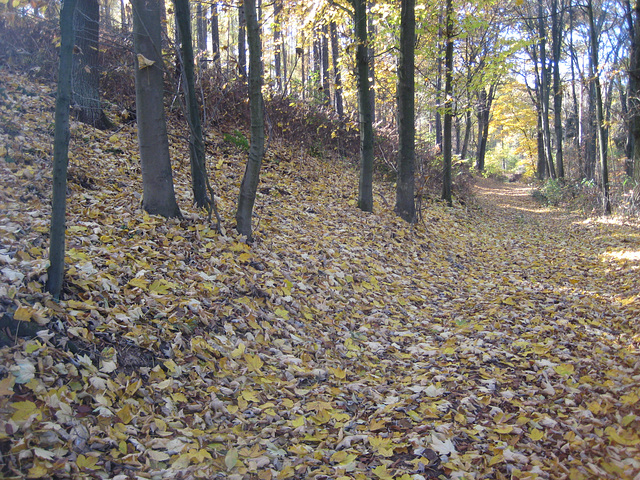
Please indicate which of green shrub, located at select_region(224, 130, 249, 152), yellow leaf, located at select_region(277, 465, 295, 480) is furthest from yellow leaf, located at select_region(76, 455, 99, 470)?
A: green shrub, located at select_region(224, 130, 249, 152)

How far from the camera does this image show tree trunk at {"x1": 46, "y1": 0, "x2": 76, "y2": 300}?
2.65 metres

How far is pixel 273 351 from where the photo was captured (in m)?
3.56

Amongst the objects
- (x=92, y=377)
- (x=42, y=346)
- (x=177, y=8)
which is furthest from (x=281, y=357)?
(x=177, y=8)

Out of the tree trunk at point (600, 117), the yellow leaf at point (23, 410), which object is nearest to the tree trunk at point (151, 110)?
the yellow leaf at point (23, 410)

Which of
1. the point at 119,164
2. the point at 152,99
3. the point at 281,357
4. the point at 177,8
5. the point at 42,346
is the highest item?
the point at 177,8

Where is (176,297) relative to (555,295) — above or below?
above

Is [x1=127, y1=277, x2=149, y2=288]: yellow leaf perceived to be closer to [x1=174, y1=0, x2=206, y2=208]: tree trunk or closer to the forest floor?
the forest floor

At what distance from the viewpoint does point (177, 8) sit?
4812 mm

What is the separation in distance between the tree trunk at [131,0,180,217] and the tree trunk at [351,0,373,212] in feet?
14.4

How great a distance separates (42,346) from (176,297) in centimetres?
121

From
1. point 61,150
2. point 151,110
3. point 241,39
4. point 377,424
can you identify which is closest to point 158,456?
point 377,424

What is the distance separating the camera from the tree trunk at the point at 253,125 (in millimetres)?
4609

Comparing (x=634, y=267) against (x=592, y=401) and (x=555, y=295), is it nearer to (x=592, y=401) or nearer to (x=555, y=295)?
(x=555, y=295)

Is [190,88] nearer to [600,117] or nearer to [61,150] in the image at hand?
[61,150]
